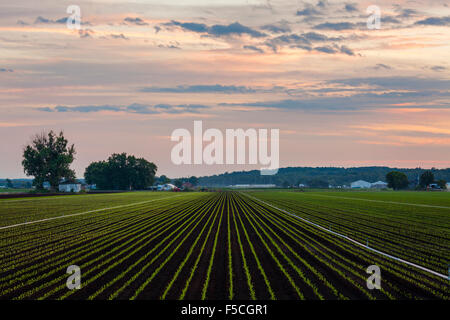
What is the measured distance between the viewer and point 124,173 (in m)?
168

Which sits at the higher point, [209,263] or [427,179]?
[427,179]

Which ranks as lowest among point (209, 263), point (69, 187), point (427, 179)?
point (209, 263)

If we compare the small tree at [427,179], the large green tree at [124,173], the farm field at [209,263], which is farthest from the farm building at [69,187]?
the small tree at [427,179]

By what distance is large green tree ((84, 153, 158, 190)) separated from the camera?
167875 millimetres

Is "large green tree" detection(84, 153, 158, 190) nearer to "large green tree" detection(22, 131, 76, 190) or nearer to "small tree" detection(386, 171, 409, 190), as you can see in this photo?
"large green tree" detection(22, 131, 76, 190)

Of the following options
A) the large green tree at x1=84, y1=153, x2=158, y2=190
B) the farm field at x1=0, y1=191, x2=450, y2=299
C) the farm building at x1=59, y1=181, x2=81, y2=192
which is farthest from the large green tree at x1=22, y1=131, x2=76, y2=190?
the farm field at x1=0, y1=191, x2=450, y2=299

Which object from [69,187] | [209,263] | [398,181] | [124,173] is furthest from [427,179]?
[209,263]

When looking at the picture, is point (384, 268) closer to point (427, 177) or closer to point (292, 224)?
point (292, 224)

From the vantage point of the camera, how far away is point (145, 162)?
17150cm

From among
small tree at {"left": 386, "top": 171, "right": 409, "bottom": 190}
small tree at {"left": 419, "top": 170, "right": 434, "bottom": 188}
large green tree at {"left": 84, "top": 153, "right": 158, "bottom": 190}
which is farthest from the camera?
small tree at {"left": 386, "top": 171, "right": 409, "bottom": 190}

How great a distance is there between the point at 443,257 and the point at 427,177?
176868mm

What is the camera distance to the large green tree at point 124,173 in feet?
551

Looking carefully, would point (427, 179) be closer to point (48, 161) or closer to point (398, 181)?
point (398, 181)
